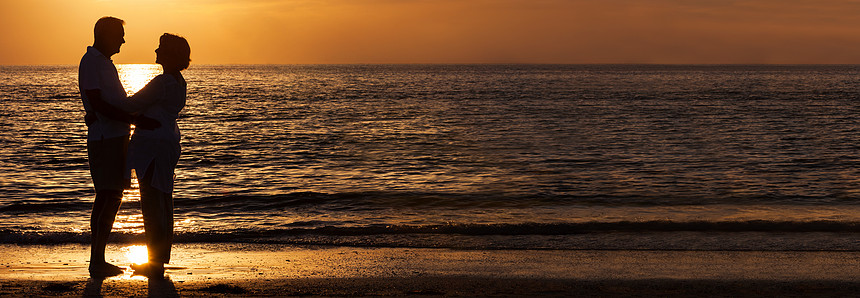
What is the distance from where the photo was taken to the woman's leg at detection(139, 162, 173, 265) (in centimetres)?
558

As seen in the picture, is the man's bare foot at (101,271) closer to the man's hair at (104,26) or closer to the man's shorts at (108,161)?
the man's shorts at (108,161)

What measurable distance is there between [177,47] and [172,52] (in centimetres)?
5

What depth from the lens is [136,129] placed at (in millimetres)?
5430

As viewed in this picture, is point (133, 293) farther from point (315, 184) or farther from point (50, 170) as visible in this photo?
point (50, 170)

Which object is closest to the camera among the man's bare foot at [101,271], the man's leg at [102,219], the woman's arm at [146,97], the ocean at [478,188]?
the woman's arm at [146,97]

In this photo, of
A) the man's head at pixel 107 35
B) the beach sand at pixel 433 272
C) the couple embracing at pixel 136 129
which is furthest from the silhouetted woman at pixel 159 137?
the beach sand at pixel 433 272

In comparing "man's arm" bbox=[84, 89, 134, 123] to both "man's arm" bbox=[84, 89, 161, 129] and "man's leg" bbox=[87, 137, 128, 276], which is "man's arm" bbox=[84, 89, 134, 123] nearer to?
"man's arm" bbox=[84, 89, 161, 129]

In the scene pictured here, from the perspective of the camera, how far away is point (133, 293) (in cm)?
530

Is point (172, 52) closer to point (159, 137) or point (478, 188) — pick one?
point (159, 137)

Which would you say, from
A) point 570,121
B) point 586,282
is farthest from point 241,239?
point 570,121

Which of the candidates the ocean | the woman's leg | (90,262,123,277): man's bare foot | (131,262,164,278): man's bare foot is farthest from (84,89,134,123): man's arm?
the ocean

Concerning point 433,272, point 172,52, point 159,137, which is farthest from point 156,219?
point 433,272

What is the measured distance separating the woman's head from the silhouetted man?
0.40 metres

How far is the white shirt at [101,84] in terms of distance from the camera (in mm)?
5395
